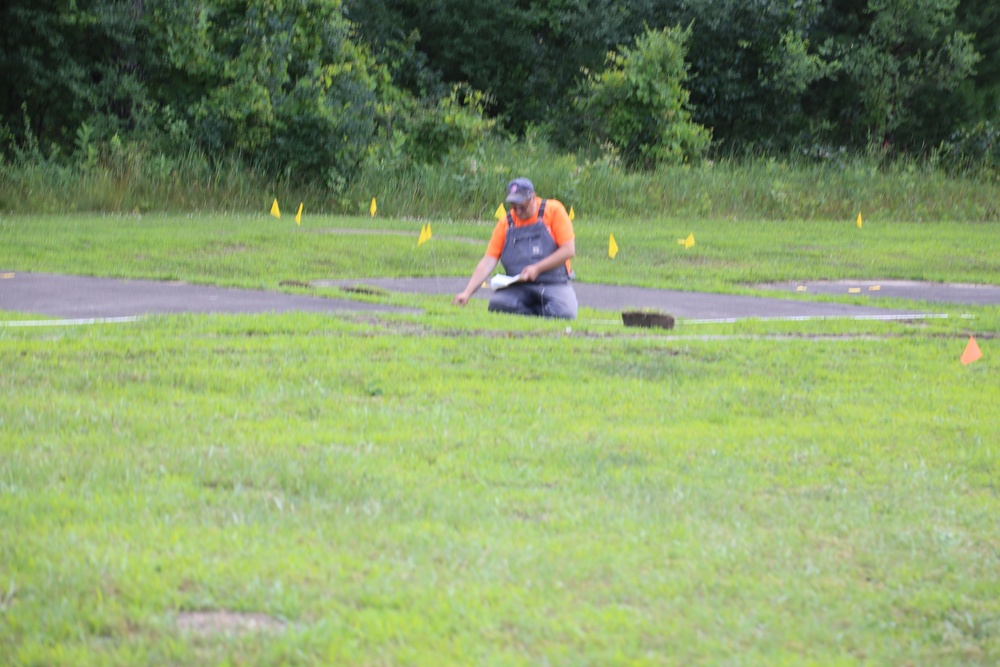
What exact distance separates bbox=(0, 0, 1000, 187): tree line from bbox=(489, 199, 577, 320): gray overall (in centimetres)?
1298

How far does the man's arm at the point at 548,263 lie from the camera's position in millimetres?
11516

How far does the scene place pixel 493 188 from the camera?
80.9ft

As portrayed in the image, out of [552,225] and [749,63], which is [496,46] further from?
[552,225]

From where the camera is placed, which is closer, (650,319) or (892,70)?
(650,319)

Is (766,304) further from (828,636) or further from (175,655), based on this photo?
(175,655)

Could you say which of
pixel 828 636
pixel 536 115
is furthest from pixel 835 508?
pixel 536 115

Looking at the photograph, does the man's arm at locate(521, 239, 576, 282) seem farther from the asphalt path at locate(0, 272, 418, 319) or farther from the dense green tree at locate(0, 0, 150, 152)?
the dense green tree at locate(0, 0, 150, 152)

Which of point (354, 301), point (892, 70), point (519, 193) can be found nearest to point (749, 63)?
point (892, 70)

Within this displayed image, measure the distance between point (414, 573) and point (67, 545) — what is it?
1.18 meters

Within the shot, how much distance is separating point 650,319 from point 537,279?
5.00 feet

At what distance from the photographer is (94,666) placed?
3719mm

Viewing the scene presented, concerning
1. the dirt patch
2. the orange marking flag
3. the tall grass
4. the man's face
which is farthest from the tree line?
the dirt patch

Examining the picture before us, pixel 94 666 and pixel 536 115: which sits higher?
pixel 536 115

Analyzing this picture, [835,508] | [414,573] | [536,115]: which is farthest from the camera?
[536,115]
